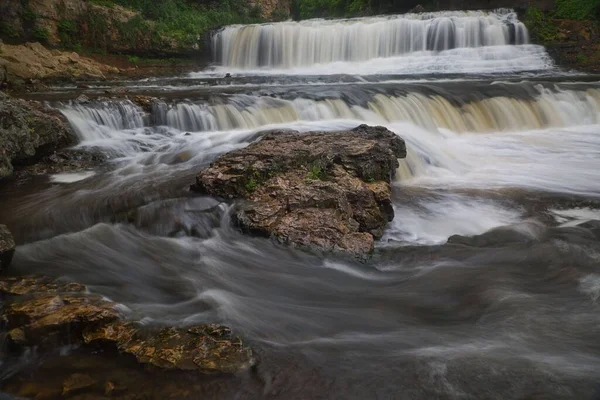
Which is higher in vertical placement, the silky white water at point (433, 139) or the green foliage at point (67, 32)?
the green foliage at point (67, 32)

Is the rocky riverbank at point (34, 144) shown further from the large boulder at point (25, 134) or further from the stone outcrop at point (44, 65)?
the stone outcrop at point (44, 65)

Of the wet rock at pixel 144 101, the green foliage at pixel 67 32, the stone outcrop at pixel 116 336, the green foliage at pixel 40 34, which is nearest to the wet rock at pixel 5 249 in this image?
the stone outcrop at pixel 116 336

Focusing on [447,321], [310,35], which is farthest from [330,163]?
[310,35]

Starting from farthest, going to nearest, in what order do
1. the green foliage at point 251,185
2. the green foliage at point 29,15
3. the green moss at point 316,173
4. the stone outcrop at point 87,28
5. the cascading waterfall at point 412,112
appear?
1. the green foliage at point 29,15
2. the stone outcrop at point 87,28
3. the cascading waterfall at point 412,112
4. the green moss at point 316,173
5. the green foliage at point 251,185

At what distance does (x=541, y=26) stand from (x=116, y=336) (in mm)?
20920

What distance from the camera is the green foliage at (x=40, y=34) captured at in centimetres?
1812

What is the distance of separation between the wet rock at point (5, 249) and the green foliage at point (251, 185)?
8.53 feet

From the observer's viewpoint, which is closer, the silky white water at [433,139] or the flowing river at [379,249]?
the flowing river at [379,249]

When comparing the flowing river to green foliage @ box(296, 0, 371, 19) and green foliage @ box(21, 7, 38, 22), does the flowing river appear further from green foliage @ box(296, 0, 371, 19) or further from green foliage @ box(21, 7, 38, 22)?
green foliage @ box(296, 0, 371, 19)

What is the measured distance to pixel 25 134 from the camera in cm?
762

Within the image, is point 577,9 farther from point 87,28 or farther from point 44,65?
point 44,65

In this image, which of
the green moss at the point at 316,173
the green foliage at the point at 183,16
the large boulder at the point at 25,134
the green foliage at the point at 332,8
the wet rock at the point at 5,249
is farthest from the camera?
the green foliage at the point at 332,8

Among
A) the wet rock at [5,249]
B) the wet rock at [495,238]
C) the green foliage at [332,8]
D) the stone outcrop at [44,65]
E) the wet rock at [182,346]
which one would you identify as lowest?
the wet rock at [495,238]

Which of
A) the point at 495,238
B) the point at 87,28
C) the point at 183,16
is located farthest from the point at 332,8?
the point at 495,238
